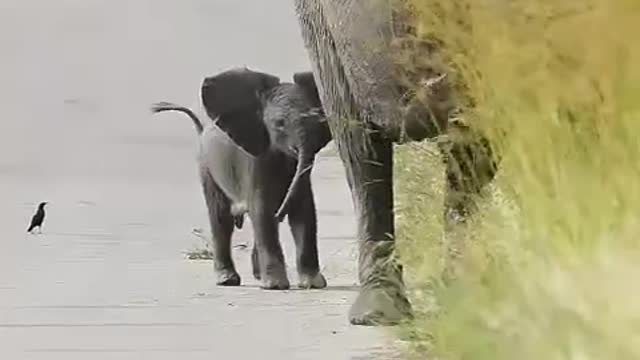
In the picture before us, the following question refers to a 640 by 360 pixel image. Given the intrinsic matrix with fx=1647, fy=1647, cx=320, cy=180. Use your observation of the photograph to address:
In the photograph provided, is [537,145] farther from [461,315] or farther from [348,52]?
[348,52]

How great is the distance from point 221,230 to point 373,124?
0.68 meters

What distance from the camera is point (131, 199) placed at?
4.38 m

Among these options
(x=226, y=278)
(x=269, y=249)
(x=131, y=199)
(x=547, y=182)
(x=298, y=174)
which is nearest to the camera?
(x=547, y=182)

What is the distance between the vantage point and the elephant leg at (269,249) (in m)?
2.84

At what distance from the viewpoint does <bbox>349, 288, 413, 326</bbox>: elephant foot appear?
7.91 ft

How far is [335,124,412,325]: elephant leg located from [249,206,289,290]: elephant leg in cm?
33

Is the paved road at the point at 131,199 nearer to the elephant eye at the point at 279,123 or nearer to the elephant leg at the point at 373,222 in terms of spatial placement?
the elephant leg at the point at 373,222

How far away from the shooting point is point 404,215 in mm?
2572

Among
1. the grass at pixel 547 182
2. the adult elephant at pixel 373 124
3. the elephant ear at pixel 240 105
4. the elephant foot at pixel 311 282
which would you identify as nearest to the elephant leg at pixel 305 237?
the elephant foot at pixel 311 282

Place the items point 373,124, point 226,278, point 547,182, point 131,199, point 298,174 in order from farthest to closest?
point 131,199
point 226,278
point 298,174
point 373,124
point 547,182

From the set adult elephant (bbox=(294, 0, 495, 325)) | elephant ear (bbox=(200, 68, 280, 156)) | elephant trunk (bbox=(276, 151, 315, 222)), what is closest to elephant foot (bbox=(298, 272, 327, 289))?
elephant trunk (bbox=(276, 151, 315, 222))

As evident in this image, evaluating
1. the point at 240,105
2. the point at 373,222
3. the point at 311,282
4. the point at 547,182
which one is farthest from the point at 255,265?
the point at 547,182

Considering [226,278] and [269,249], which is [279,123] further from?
[226,278]

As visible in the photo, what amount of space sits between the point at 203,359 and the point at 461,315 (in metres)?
0.41
